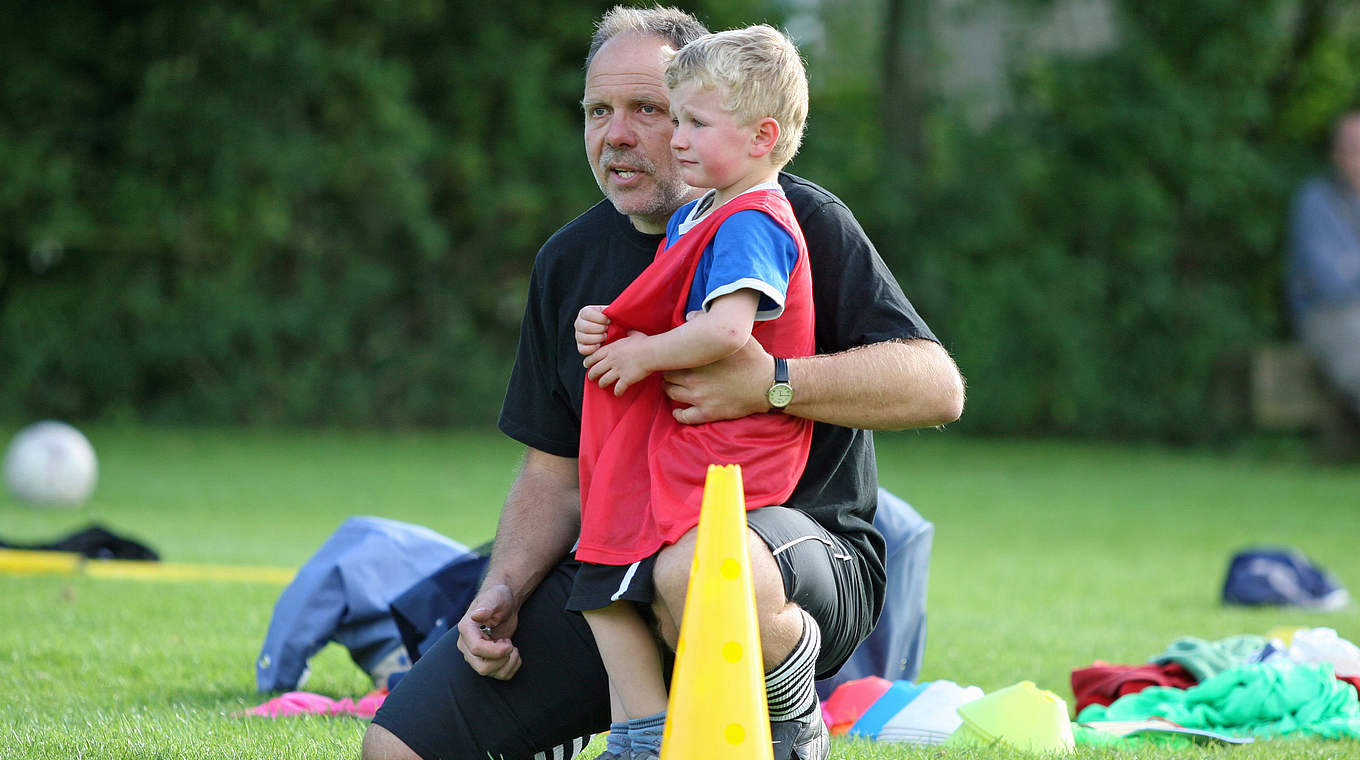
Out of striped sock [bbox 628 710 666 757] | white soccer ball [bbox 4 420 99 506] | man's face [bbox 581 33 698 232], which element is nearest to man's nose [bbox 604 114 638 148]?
man's face [bbox 581 33 698 232]

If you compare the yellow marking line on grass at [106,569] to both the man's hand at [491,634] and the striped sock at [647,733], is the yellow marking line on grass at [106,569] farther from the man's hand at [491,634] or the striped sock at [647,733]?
the striped sock at [647,733]

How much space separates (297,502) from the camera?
9.52 metres

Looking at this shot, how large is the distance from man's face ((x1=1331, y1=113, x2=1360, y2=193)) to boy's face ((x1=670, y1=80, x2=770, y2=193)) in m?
10.7

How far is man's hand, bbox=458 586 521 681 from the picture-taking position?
3.00m

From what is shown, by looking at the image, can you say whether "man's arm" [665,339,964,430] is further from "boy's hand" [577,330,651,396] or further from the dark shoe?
the dark shoe

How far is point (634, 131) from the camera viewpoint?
10.5 ft

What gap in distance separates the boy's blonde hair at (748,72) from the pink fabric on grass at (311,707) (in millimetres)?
1866

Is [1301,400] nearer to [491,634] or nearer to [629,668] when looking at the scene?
[491,634]

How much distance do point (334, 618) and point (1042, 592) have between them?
3679 millimetres

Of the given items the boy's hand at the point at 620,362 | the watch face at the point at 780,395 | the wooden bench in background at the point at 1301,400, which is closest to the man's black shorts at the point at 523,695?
the watch face at the point at 780,395

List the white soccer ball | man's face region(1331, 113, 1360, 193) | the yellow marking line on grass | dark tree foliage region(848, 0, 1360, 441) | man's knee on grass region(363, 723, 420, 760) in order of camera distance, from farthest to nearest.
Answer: dark tree foliage region(848, 0, 1360, 441)
man's face region(1331, 113, 1360, 193)
the white soccer ball
the yellow marking line on grass
man's knee on grass region(363, 723, 420, 760)

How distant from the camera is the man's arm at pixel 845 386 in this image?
2654 millimetres

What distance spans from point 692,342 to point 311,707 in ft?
5.96

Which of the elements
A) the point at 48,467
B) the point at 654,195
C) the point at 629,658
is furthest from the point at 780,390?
the point at 48,467
